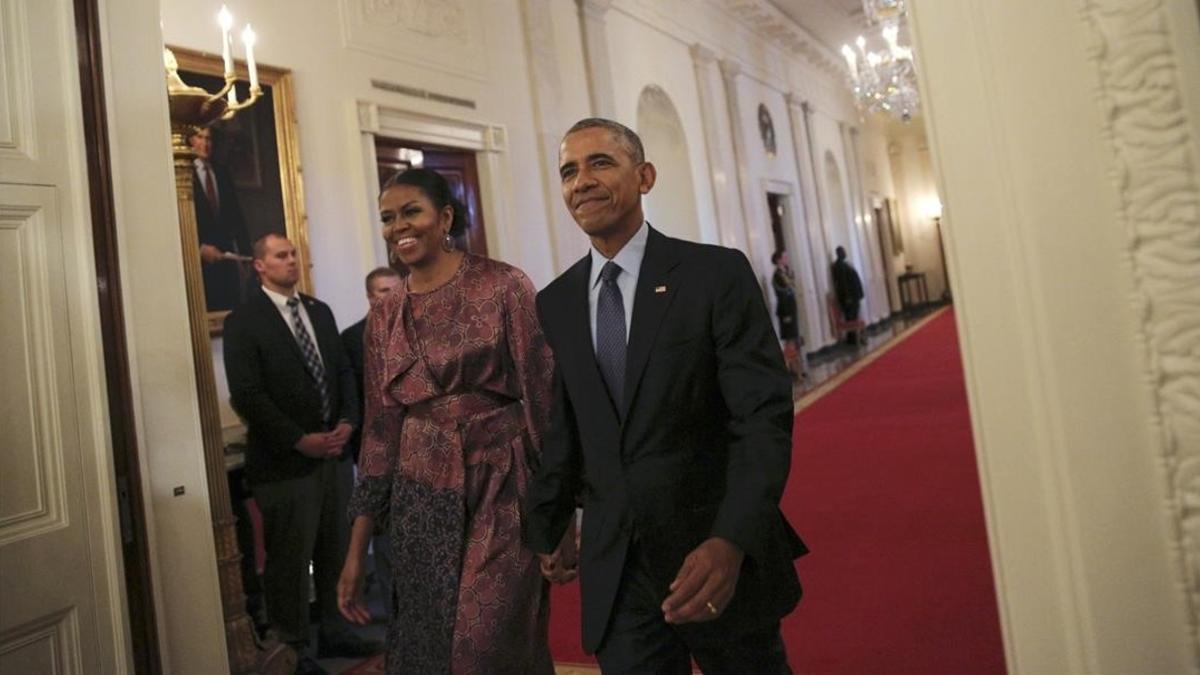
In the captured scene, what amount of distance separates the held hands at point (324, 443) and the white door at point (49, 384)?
1.62 meters

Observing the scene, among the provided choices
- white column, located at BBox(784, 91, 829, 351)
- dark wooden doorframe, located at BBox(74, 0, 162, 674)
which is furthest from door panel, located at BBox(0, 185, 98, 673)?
white column, located at BBox(784, 91, 829, 351)

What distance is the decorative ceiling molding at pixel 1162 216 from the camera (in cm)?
99

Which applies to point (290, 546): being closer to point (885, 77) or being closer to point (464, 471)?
point (464, 471)

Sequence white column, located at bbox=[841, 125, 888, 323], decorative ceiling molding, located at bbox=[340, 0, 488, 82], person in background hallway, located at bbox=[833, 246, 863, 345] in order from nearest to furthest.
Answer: decorative ceiling molding, located at bbox=[340, 0, 488, 82]
person in background hallway, located at bbox=[833, 246, 863, 345]
white column, located at bbox=[841, 125, 888, 323]

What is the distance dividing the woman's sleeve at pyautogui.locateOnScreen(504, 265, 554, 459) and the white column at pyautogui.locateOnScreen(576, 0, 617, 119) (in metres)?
6.72

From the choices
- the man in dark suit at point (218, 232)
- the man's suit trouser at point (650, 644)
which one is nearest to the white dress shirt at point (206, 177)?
the man in dark suit at point (218, 232)

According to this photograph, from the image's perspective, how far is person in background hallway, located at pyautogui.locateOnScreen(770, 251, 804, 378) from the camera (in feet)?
35.4

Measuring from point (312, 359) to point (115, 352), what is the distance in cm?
175

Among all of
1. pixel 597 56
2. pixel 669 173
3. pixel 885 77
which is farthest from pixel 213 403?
pixel 885 77

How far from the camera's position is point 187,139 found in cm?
306

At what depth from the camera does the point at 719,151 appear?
11.3 metres

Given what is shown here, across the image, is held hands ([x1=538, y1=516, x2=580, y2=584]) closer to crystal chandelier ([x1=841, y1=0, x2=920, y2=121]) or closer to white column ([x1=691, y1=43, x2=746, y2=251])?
crystal chandelier ([x1=841, y1=0, x2=920, y2=121])

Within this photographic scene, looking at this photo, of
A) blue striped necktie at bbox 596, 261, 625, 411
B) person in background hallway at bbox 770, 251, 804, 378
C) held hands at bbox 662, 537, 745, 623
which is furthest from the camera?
person in background hallway at bbox 770, 251, 804, 378

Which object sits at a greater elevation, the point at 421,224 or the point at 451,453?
the point at 421,224
